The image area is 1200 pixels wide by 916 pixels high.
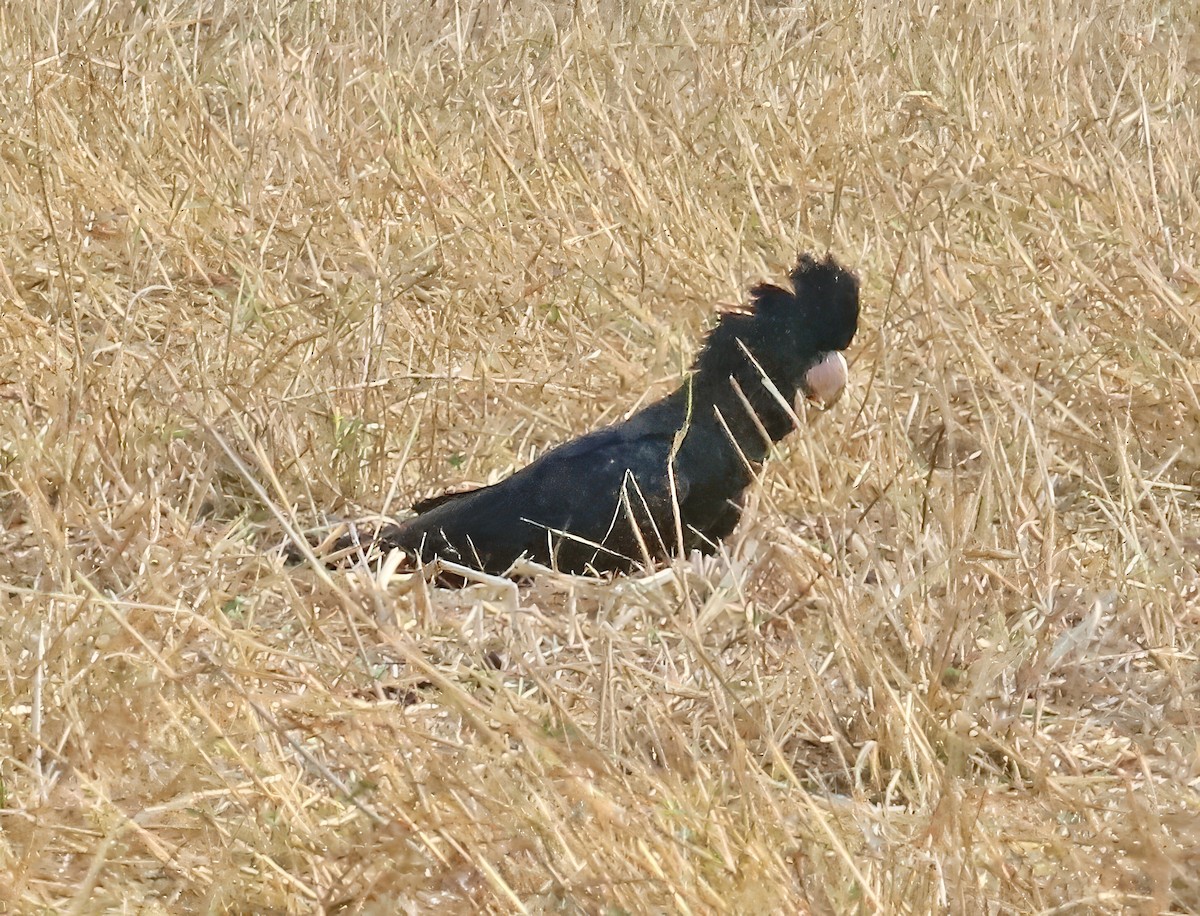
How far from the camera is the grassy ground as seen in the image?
2271 millimetres

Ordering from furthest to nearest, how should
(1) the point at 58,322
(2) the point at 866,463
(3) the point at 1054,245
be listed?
1. (3) the point at 1054,245
2. (1) the point at 58,322
3. (2) the point at 866,463

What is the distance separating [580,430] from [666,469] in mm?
604

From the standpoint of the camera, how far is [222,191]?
561 centimetres

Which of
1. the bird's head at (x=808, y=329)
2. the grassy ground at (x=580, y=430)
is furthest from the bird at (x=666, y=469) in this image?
the grassy ground at (x=580, y=430)

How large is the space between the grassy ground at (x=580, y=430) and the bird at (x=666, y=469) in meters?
0.13

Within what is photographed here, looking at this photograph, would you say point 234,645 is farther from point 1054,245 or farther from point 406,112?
point 406,112

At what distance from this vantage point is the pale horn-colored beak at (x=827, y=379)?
3928mm

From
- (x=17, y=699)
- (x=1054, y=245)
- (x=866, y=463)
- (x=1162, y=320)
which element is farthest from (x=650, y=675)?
(x=1054, y=245)

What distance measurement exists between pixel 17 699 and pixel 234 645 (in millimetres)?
339

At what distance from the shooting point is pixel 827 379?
393 centimetres

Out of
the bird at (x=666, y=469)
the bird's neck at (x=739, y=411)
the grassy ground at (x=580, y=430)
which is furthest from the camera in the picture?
the bird's neck at (x=739, y=411)

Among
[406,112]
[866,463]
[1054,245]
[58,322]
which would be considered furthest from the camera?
[406,112]

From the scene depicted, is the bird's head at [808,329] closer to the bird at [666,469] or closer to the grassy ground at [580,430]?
the bird at [666,469]

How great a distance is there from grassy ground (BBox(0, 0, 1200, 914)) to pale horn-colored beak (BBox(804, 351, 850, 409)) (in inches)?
3.6
